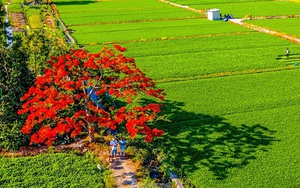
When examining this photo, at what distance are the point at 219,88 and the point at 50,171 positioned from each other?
13.8 meters

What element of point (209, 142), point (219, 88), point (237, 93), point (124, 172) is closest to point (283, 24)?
point (219, 88)

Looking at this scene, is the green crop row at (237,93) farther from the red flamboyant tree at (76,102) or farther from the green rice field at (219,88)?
the red flamboyant tree at (76,102)

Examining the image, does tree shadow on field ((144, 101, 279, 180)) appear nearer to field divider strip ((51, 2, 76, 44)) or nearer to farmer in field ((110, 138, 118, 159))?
farmer in field ((110, 138, 118, 159))

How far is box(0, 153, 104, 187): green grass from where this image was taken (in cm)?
1627

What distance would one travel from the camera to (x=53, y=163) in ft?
58.3

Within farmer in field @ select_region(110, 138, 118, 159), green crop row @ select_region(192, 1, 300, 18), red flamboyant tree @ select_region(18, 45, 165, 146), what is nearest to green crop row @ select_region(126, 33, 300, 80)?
red flamboyant tree @ select_region(18, 45, 165, 146)

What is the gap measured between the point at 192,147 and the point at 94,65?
6.41 metres

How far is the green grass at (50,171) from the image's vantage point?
640 inches

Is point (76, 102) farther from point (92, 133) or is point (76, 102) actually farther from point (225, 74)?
point (225, 74)

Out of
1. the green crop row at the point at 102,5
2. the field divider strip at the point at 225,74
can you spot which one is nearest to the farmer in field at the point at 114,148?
the field divider strip at the point at 225,74

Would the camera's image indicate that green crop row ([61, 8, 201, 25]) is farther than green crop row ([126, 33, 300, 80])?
Yes

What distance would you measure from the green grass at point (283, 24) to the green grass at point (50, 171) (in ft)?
97.7

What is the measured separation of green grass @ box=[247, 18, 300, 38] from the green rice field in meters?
0.11

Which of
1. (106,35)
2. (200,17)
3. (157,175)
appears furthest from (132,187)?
(200,17)
